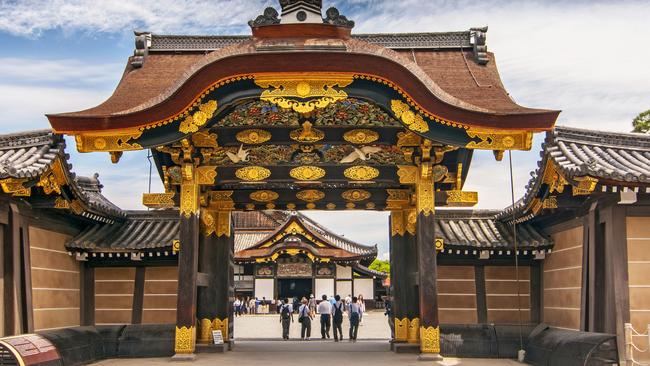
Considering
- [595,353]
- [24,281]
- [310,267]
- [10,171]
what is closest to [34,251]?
[24,281]

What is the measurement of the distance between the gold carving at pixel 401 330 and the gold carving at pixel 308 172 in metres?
4.10

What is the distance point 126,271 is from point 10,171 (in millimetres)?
5640

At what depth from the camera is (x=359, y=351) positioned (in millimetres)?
15344

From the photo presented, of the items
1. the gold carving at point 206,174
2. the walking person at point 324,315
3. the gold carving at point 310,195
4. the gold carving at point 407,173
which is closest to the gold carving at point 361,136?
the gold carving at point 407,173

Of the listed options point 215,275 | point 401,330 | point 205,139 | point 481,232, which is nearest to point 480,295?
point 481,232

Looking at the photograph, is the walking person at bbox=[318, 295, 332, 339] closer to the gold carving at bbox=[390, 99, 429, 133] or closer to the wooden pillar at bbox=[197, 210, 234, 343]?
Answer: the wooden pillar at bbox=[197, 210, 234, 343]

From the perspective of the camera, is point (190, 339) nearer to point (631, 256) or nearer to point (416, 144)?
point (416, 144)

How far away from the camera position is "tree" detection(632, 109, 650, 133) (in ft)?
105

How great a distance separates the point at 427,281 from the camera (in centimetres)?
1256

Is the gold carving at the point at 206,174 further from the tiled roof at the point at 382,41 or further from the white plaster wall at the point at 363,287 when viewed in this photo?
the white plaster wall at the point at 363,287

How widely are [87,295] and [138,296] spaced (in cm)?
114

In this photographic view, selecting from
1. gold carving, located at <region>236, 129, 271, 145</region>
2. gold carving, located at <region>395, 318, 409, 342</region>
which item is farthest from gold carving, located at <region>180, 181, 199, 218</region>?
gold carving, located at <region>395, 318, 409, 342</region>

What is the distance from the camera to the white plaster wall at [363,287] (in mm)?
42250

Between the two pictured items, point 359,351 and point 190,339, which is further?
point 359,351
